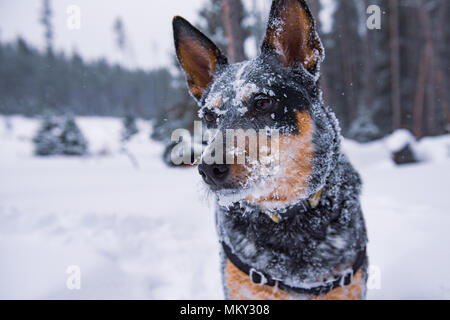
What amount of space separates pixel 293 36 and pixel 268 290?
2.08m

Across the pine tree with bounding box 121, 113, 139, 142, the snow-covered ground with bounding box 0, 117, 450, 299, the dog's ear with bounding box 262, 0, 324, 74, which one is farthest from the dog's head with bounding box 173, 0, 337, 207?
the pine tree with bounding box 121, 113, 139, 142

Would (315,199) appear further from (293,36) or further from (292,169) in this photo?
(293,36)

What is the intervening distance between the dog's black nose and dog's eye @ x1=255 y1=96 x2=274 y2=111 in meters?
0.66

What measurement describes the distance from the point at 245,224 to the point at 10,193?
9.08 m

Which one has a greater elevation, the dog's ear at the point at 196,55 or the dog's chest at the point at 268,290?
the dog's ear at the point at 196,55

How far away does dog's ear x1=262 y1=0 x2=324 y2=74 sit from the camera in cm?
189

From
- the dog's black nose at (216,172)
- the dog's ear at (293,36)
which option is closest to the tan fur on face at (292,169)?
the dog's black nose at (216,172)

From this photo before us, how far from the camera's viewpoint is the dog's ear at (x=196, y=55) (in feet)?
7.38

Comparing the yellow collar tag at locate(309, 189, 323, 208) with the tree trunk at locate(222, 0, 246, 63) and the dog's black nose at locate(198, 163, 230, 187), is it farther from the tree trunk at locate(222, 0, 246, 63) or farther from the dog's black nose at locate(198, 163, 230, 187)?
the tree trunk at locate(222, 0, 246, 63)

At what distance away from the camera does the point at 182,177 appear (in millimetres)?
8914

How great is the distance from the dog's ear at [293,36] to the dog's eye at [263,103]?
1.37 feet

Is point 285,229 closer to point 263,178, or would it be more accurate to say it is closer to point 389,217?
point 263,178

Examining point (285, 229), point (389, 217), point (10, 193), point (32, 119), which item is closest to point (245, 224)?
point (285, 229)

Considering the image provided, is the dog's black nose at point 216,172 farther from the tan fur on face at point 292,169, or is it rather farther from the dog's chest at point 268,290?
the dog's chest at point 268,290
